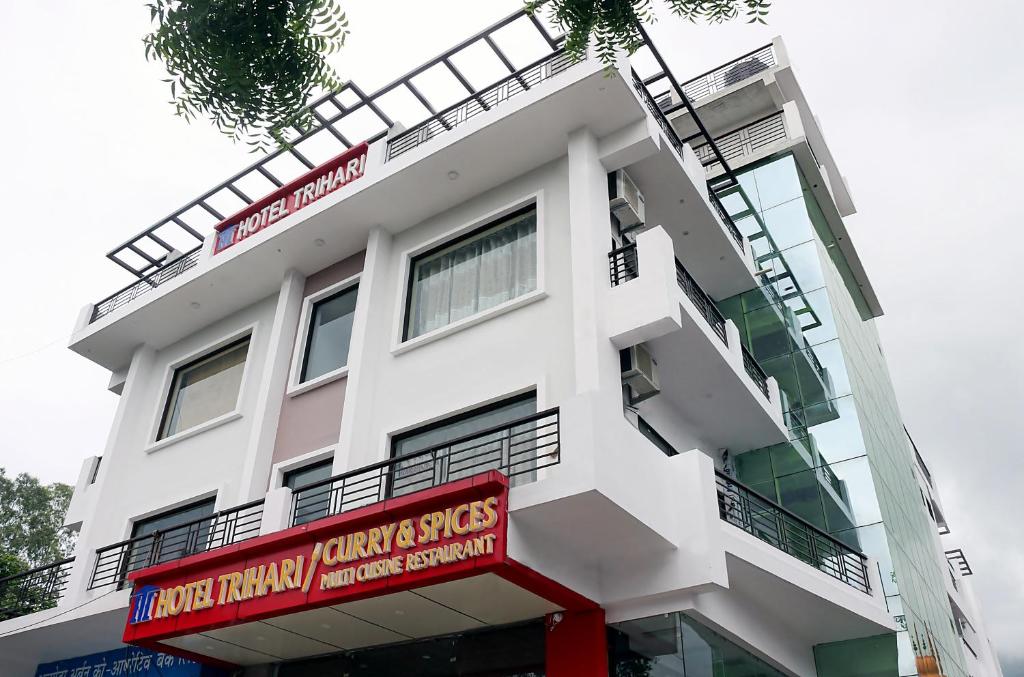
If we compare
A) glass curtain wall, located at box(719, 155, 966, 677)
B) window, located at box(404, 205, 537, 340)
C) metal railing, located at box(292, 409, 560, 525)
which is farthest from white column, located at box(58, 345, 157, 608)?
glass curtain wall, located at box(719, 155, 966, 677)

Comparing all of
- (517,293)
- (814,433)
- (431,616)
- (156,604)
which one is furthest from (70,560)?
(814,433)

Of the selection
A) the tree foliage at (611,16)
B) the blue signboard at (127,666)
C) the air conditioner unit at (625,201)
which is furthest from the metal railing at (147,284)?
the tree foliage at (611,16)

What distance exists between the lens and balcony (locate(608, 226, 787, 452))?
31.3ft

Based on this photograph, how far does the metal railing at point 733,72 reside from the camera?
746 inches

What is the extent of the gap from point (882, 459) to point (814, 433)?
5.25 feet

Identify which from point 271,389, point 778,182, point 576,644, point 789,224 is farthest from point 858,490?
point 271,389

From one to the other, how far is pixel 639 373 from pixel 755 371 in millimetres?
3853

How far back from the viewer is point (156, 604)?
9.41 m

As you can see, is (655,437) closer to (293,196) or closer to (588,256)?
(588,256)

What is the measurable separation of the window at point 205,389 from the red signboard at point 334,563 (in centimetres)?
441

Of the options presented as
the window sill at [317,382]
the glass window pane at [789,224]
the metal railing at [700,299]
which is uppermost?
the glass window pane at [789,224]

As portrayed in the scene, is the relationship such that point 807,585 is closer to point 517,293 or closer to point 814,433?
point 814,433

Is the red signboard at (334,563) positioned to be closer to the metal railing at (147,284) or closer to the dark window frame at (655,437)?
the dark window frame at (655,437)

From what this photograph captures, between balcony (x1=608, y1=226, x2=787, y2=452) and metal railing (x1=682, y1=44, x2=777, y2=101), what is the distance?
8.36 metres
